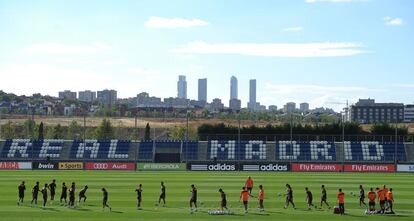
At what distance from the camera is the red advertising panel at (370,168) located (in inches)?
2756

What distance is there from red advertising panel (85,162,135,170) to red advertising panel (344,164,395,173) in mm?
25154

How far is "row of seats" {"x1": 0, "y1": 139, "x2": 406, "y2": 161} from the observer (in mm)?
79812

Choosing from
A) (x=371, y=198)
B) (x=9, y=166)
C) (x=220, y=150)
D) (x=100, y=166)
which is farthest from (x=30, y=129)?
(x=371, y=198)

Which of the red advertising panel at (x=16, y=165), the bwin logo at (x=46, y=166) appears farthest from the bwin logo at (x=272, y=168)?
the red advertising panel at (x=16, y=165)

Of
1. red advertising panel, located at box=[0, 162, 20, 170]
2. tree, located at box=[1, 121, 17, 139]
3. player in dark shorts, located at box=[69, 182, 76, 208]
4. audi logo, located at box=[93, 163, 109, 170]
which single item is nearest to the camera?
player in dark shorts, located at box=[69, 182, 76, 208]

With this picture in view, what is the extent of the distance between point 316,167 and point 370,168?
614 cm

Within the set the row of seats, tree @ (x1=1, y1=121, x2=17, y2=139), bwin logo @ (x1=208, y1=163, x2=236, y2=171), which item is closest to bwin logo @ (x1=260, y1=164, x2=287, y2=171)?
bwin logo @ (x1=208, y1=163, x2=236, y2=171)

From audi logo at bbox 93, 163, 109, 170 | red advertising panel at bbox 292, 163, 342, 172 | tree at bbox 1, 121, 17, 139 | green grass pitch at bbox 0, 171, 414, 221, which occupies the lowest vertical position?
green grass pitch at bbox 0, 171, 414, 221

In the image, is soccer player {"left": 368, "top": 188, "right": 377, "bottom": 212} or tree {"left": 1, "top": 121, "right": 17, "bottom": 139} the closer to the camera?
soccer player {"left": 368, "top": 188, "right": 377, "bottom": 212}

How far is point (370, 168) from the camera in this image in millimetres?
70000

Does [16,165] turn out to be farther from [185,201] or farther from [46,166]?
[185,201]

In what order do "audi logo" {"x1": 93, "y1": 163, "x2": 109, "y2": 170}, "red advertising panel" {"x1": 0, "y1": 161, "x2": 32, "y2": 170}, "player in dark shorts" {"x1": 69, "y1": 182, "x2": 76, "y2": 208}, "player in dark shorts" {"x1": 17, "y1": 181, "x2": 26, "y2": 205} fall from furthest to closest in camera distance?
"audi logo" {"x1": 93, "y1": 163, "x2": 109, "y2": 170} → "red advertising panel" {"x1": 0, "y1": 161, "x2": 32, "y2": 170} → "player in dark shorts" {"x1": 17, "y1": 181, "x2": 26, "y2": 205} → "player in dark shorts" {"x1": 69, "y1": 182, "x2": 76, "y2": 208}

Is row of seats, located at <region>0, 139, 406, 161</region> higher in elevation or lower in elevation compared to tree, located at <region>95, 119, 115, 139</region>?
lower

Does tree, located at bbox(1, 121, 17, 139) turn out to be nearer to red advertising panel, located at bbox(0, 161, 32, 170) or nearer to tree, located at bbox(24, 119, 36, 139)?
tree, located at bbox(24, 119, 36, 139)
